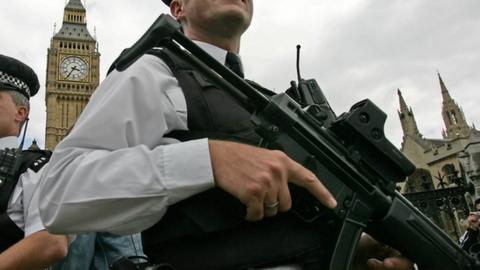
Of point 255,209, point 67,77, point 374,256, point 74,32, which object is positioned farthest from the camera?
point 74,32

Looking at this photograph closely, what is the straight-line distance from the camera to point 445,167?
36469 millimetres

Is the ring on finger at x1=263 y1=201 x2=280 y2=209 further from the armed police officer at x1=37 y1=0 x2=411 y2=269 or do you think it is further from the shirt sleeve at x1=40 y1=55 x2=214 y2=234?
the shirt sleeve at x1=40 y1=55 x2=214 y2=234

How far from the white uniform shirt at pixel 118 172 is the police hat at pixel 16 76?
63.1 inches

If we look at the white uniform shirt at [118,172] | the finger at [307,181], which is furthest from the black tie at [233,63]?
the finger at [307,181]

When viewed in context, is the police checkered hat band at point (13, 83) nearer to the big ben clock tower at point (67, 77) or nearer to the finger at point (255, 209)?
the finger at point (255, 209)

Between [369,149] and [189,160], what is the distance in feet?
2.44

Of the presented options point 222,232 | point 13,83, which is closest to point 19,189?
point 13,83

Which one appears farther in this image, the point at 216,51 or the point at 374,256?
the point at 216,51

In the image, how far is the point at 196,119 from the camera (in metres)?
1.49

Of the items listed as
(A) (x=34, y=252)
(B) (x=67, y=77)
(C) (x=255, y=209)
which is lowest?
(A) (x=34, y=252)

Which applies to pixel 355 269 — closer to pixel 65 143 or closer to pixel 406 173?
pixel 406 173

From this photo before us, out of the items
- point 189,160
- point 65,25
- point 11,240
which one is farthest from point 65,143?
point 65,25

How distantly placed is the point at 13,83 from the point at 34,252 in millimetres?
1218

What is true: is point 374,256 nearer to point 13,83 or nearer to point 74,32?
point 13,83
